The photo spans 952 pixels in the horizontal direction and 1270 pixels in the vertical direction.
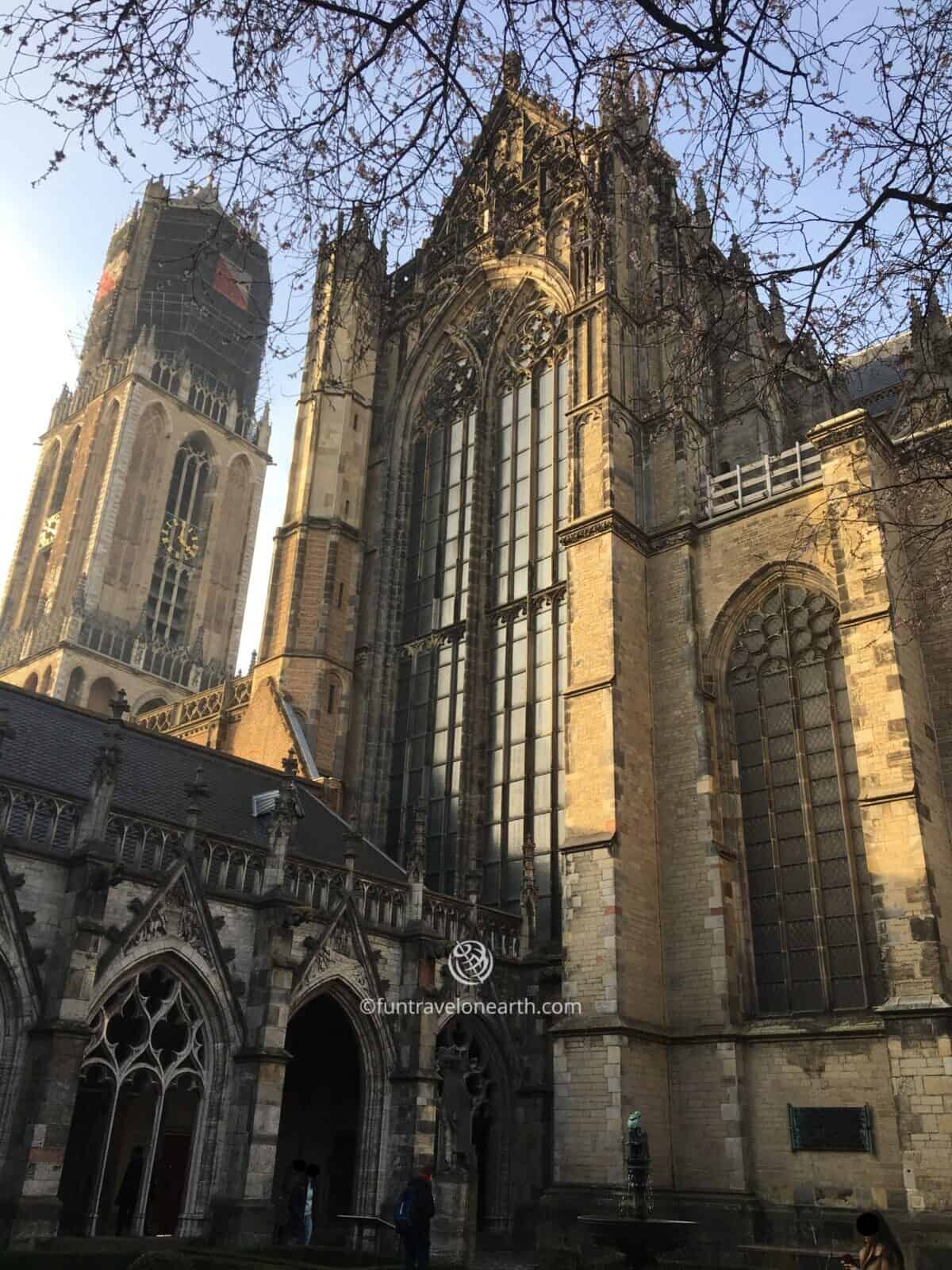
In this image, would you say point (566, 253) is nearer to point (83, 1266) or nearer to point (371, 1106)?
point (371, 1106)

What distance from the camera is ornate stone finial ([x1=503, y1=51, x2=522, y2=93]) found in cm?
577

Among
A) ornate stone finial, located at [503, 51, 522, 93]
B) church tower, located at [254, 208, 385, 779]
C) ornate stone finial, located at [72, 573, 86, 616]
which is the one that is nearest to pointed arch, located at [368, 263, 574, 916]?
church tower, located at [254, 208, 385, 779]

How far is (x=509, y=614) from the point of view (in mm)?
22453

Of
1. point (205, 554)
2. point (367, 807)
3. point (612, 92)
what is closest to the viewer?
point (612, 92)

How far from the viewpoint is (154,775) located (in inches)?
648

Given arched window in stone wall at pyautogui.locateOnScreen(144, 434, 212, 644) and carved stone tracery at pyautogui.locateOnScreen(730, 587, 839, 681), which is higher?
arched window in stone wall at pyautogui.locateOnScreen(144, 434, 212, 644)

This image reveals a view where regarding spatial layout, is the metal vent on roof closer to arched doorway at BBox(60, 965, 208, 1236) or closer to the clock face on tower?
arched doorway at BBox(60, 965, 208, 1236)

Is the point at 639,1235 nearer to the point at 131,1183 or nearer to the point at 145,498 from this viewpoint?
the point at 131,1183

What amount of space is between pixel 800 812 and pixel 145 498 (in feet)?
153

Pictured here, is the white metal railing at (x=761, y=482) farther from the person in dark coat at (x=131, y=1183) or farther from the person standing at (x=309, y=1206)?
the person in dark coat at (x=131, y=1183)

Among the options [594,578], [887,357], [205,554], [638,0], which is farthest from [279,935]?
[205,554]

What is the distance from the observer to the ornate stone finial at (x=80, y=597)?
162 ft

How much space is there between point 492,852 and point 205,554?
4257 centimetres

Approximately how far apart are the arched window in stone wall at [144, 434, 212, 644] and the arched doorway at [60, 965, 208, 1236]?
38263mm
